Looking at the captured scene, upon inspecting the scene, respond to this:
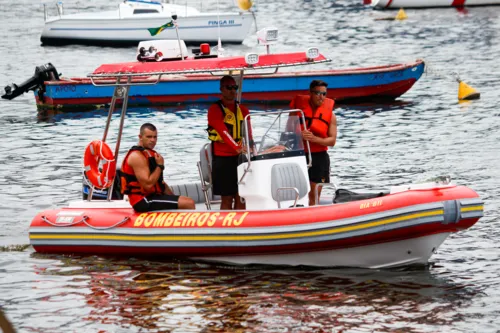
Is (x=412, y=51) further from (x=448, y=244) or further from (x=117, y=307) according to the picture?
(x=117, y=307)

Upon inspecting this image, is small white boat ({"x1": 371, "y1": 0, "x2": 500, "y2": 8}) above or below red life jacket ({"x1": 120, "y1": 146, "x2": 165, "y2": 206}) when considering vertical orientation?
below

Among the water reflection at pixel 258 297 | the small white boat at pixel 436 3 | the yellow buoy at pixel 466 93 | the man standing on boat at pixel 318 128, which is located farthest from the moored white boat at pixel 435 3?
the water reflection at pixel 258 297

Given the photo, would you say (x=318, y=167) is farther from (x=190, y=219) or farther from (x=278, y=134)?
(x=190, y=219)

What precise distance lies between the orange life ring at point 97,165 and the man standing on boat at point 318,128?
2.29 m

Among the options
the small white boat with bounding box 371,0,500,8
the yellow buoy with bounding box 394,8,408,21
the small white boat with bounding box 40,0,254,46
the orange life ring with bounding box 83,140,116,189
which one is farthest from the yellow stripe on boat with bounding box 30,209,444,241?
the small white boat with bounding box 371,0,500,8

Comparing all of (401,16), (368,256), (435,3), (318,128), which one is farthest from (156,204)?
(435,3)

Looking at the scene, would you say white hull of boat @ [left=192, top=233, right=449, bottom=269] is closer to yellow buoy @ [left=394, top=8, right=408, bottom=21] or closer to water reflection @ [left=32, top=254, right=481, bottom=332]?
water reflection @ [left=32, top=254, right=481, bottom=332]

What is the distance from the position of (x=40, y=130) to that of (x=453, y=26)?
25.6m

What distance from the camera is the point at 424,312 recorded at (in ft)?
33.8

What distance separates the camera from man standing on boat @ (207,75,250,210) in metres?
11.9

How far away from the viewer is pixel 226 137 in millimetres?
11836

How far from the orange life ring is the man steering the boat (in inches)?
17.7

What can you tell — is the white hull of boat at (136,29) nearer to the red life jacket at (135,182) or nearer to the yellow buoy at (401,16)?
the yellow buoy at (401,16)

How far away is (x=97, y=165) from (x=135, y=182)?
87 cm
